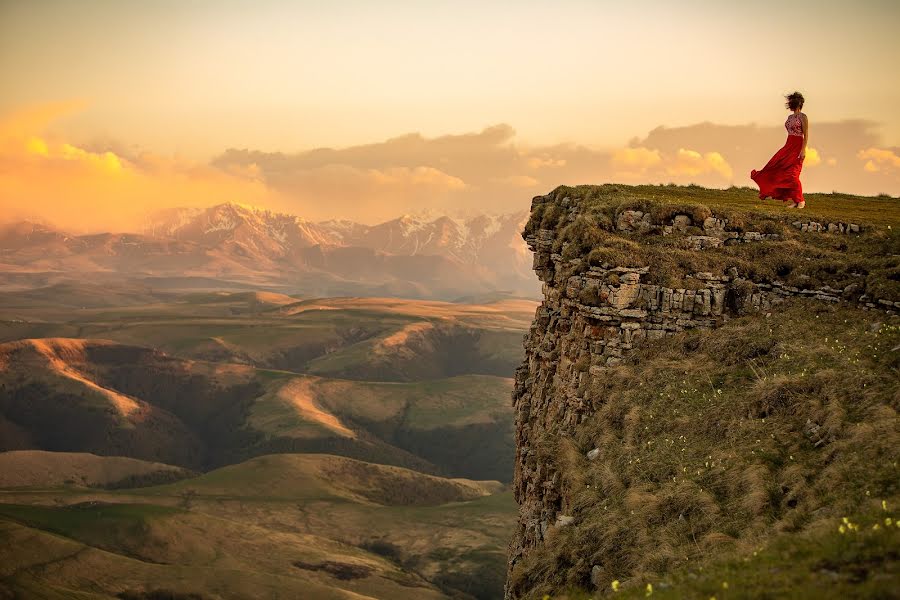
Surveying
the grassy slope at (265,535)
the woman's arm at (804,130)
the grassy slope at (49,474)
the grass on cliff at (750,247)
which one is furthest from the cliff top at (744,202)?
the grassy slope at (49,474)

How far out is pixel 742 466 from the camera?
75.7ft

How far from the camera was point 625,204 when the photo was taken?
36.9 metres

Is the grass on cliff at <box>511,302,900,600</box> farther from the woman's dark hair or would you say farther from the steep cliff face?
the woman's dark hair

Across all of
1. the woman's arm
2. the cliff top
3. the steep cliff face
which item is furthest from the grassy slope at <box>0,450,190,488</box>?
the woman's arm

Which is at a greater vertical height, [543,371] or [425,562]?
[543,371]

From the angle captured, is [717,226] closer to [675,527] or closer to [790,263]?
[790,263]

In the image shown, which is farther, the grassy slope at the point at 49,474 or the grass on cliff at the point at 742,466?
the grassy slope at the point at 49,474

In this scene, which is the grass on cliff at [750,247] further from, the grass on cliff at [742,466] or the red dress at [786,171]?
the grass on cliff at [742,466]

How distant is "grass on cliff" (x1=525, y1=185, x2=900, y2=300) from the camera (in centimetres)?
3200

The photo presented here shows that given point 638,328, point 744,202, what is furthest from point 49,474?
point 638,328

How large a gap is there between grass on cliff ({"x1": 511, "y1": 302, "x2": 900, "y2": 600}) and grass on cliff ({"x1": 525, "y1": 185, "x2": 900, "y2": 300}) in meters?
2.02

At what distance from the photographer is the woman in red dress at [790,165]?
3581cm

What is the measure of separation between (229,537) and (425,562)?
3608cm

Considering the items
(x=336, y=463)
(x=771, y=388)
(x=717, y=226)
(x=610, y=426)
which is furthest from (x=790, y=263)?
(x=336, y=463)
